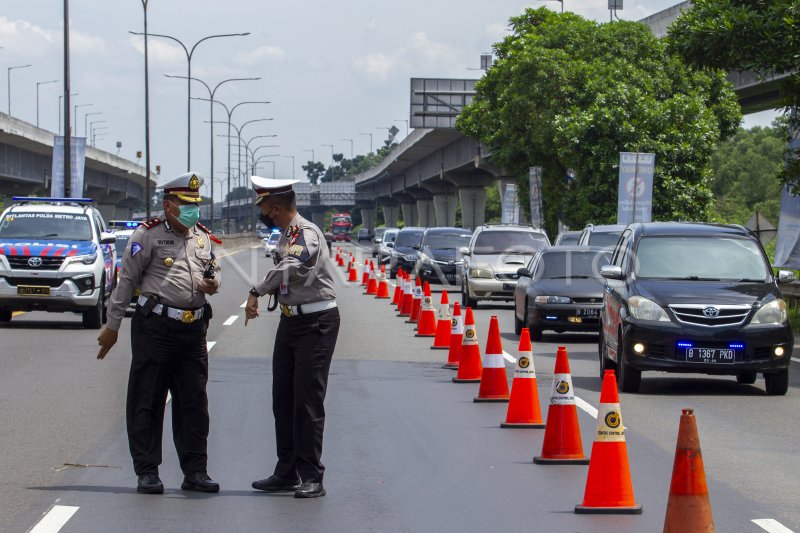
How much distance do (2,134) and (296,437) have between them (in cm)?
5496

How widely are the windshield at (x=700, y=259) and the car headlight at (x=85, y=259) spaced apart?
10.2 metres

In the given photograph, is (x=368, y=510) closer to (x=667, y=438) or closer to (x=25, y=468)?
(x=25, y=468)

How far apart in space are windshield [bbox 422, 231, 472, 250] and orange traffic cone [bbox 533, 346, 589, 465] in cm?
2780

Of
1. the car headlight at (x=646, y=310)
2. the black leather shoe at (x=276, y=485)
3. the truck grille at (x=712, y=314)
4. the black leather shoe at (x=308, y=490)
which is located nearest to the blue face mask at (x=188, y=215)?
the black leather shoe at (x=276, y=485)

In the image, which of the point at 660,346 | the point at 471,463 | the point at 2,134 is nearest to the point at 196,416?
the point at 471,463

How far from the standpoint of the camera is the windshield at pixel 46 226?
2283 cm

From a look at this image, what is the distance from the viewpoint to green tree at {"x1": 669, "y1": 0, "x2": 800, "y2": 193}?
66.7 feet

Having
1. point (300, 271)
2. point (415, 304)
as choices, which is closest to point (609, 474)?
point (300, 271)

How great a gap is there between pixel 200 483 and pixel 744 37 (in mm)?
14416

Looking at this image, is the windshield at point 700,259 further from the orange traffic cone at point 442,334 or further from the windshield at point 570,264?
the windshield at point 570,264

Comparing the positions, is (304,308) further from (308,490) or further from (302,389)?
(308,490)

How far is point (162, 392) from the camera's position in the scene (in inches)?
342

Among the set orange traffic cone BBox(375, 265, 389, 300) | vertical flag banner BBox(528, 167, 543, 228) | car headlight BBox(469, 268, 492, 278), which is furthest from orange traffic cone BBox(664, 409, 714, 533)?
vertical flag banner BBox(528, 167, 543, 228)

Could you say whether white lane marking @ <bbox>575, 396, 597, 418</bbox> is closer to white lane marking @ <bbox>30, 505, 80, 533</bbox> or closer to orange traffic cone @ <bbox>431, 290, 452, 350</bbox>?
white lane marking @ <bbox>30, 505, 80, 533</bbox>
